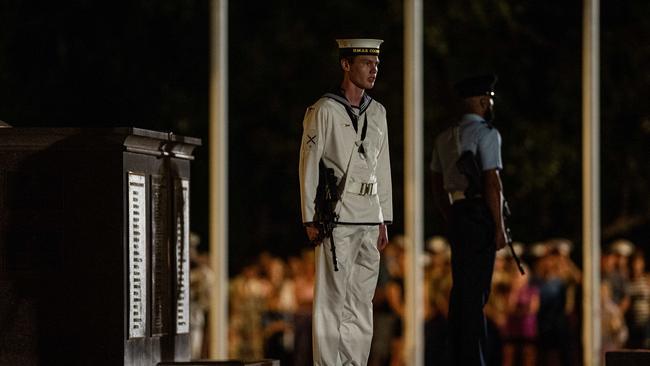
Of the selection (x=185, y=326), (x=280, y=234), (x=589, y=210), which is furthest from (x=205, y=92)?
(x=185, y=326)

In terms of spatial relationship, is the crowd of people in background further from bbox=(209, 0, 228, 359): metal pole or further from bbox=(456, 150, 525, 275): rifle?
bbox=(456, 150, 525, 275): rifle

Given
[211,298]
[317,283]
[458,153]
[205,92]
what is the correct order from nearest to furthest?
1. [317,283]
2. [458,153]
3. [211,298]
4. [205,92]

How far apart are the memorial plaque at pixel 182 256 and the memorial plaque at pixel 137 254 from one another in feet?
1.95

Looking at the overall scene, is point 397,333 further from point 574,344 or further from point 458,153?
point 458,153

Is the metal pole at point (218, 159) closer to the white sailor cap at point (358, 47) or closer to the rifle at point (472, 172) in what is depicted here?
the rifle at point (472, 172)

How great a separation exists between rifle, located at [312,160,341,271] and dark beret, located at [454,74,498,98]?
134cm

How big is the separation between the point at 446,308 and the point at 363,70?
9501 millimetres

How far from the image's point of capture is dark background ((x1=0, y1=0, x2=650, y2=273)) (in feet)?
78.2

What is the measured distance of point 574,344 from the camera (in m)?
20.9

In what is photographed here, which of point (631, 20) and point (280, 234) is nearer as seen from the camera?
point (631, 20)

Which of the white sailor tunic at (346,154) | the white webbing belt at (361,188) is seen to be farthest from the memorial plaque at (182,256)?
the white webbing belt at (361,188)

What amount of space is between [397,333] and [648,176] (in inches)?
202

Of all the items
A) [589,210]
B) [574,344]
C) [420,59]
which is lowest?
[574,344]

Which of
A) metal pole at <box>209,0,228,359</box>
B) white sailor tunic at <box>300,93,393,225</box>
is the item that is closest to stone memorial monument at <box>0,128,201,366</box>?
white sailor tunic at <box>300,93,393,225</box>
